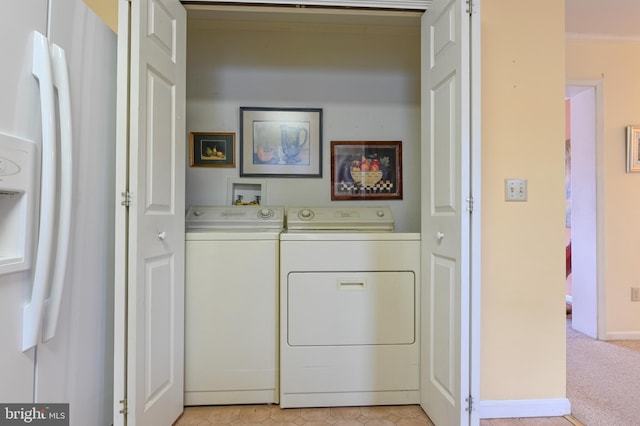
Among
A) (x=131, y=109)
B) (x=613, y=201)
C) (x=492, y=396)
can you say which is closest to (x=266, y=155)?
(x=131, y=109)

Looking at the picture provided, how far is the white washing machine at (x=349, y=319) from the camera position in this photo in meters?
1.66

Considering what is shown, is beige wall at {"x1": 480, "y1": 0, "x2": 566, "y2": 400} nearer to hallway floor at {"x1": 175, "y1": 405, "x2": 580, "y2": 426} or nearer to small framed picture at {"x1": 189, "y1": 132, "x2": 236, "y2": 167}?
hallway floor at {"x1": 175, "y1": 405, "x2": 580, "y2": 426}

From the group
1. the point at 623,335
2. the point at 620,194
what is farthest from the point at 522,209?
the point at 623,335

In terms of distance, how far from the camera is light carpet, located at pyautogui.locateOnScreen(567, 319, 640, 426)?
5.28 feet

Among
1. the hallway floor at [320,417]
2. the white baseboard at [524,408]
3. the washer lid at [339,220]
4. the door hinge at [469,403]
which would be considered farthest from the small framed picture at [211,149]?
the white baseboard at [524,408]

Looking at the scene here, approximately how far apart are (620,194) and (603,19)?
131 cm

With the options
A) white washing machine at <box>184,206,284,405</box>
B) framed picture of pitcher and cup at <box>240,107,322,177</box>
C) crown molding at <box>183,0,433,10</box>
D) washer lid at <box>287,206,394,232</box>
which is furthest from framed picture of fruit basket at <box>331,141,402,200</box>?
crown molding at <box>183,0,433,10</box>

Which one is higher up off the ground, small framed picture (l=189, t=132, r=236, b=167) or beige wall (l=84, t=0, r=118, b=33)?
beige wall (l=84, t=0, r=118, b=33)

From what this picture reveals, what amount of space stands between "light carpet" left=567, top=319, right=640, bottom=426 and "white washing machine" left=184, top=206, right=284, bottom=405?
1.60m

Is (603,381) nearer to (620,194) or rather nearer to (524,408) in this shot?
(524,408)

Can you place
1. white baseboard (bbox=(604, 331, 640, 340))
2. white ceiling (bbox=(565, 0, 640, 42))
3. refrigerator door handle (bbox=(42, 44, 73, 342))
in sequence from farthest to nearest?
white baseboard (bbox=(604, 331, 640, 340)) → white ceiling (bbox=(565, 0, 640, 42)) → refrigerator door handle (bbox=(42, 44, 73, 342))

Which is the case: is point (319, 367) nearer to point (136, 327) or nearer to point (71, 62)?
point (136, 327)

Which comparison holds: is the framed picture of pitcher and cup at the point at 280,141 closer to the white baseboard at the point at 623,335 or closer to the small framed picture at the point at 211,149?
the small framed picture at the point at 211,149

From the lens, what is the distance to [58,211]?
3.33 feet
